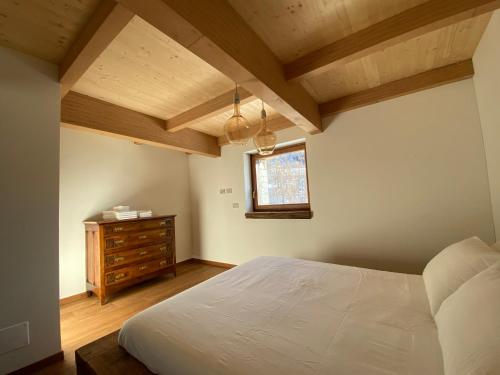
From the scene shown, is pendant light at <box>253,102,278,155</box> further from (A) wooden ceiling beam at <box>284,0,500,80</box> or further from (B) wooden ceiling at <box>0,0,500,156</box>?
(A) wooden ceiling beam at <box>284,0,500,80</box>

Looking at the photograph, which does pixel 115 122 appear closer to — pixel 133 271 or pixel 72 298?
pixel 133 271

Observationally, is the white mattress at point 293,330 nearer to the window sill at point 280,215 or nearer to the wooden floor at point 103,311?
the wooden floor at point 103,311

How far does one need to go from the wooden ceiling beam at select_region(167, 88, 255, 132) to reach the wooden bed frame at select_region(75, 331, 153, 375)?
6.66 feet

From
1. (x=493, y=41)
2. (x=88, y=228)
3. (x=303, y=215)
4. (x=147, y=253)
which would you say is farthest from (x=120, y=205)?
(x=493, y=41)

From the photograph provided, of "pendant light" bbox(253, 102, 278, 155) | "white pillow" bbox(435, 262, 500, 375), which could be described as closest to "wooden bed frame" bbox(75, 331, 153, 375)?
"white pillow" bbox(435, 262, 500, 375)

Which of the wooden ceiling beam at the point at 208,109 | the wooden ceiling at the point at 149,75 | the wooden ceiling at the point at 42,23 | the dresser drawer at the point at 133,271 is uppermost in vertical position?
the wooden ceiling at the point at 42,23

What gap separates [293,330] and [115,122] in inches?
99.3

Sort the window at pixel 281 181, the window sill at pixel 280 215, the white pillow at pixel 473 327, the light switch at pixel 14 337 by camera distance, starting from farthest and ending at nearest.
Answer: the window at pixel 281 181
the window sill at pixel 280 215
the light switch at pixel 14 337
the white pillow at pixel 473 327

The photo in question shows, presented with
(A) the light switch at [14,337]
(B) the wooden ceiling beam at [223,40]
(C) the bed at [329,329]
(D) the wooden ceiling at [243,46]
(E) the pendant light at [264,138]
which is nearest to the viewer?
(C) the bed at [329,329]

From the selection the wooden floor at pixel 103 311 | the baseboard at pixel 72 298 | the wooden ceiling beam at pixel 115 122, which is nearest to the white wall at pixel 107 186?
the baseboard at pixel 72 298

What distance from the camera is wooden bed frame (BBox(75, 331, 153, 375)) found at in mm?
1000

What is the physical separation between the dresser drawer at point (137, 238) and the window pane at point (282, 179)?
1.56m

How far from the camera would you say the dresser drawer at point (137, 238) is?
267 cm

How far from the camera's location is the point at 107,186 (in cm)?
314
